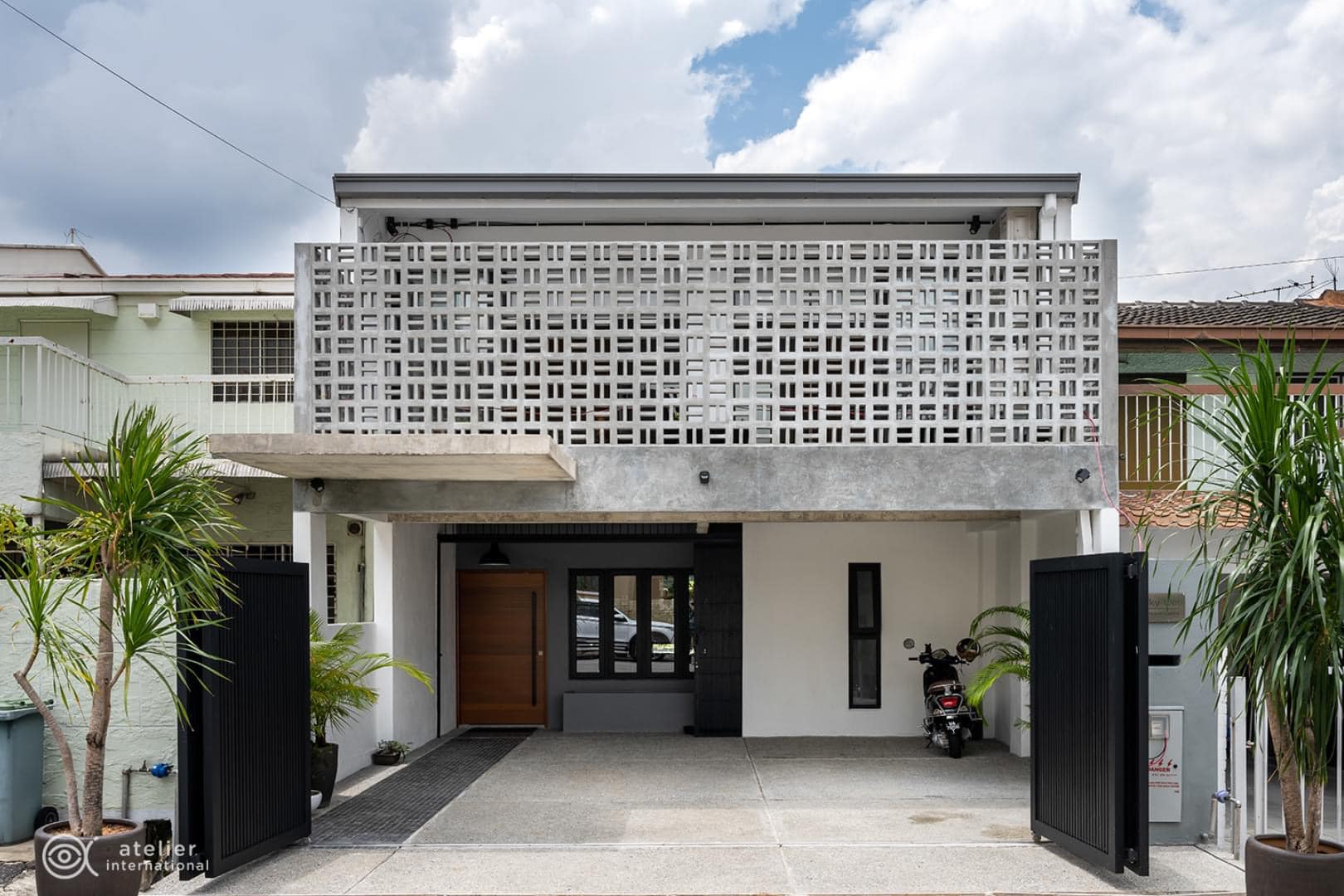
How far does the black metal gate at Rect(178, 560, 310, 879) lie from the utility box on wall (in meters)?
5.64

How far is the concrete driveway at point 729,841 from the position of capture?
6.99 metres

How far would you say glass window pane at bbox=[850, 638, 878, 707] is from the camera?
1378 centimetres

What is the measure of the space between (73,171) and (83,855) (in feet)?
34.9

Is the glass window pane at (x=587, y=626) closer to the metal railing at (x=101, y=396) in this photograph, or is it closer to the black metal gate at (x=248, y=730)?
the metal railing at (x=101, y=396)

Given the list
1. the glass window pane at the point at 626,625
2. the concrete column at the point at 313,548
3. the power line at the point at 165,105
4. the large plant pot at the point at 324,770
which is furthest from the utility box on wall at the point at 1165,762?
the glass window pane at the point at 626,625

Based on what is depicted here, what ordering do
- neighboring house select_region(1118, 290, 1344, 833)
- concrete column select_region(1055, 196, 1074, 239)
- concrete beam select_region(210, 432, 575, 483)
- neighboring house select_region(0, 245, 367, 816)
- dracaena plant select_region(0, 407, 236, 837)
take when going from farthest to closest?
neighboring house select_region(0, 245, 367, 816) → concrete column select_region(1055, 196, 1074, 239) → neighboring house select_region(1118, 290, 1344, 833) → concrete beam select_region(210, 432, 575, 483) → dracaena plant select_region(0, 407, 236, 837)

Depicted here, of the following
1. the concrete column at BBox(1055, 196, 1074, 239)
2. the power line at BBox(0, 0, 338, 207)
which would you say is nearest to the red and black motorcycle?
the concrete column at BBox(1055, 196, 1074, 239)

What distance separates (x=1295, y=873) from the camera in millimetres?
5816

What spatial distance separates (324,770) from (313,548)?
174 cm

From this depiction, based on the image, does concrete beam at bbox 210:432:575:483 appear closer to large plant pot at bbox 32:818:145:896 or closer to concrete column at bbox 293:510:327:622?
concrete column at bbox 293:510:327:622

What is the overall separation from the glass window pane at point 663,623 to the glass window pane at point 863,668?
92.5 inches

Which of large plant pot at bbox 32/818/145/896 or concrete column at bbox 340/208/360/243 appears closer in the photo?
large plant pot at bbox 32/818/145/896

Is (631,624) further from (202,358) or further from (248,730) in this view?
(248,730)

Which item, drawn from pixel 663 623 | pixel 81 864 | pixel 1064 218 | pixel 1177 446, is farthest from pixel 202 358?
pixel 1177 446
